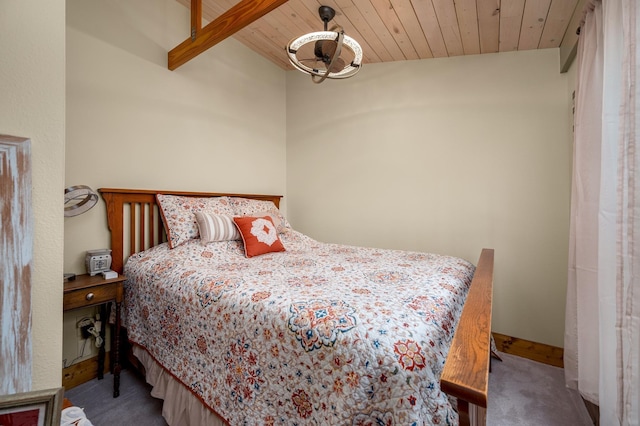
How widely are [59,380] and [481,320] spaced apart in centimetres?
138

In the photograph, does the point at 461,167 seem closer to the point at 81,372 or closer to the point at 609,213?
the point at 609,213

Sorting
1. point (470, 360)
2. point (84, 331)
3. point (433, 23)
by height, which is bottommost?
point (84, 331)

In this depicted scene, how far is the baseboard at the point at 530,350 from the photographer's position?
7.08 feet

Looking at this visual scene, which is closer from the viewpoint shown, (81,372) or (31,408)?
(31,408)

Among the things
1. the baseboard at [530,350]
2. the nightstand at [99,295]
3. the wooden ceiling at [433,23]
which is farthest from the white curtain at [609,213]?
the nightstand at [99,295]

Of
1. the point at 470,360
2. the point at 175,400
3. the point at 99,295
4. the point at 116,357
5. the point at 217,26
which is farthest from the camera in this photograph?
the point at 217,26

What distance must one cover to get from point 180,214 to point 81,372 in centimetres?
118

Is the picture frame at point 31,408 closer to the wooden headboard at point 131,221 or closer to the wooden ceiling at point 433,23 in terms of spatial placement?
the wooden headboard at point 131,221

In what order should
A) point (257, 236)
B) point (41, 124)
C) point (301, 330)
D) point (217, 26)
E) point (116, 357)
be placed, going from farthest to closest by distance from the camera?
point (257, 236) < point (217, 26) < point (116, 357) < point (301, 330) < point (41, 124)

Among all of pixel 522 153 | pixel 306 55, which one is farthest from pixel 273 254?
pixel 522 153

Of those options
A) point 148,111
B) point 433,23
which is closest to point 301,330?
point 148,111

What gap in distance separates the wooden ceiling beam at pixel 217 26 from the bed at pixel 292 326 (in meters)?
1.08

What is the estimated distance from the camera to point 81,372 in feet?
5.98

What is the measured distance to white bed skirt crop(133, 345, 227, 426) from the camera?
131 cm
